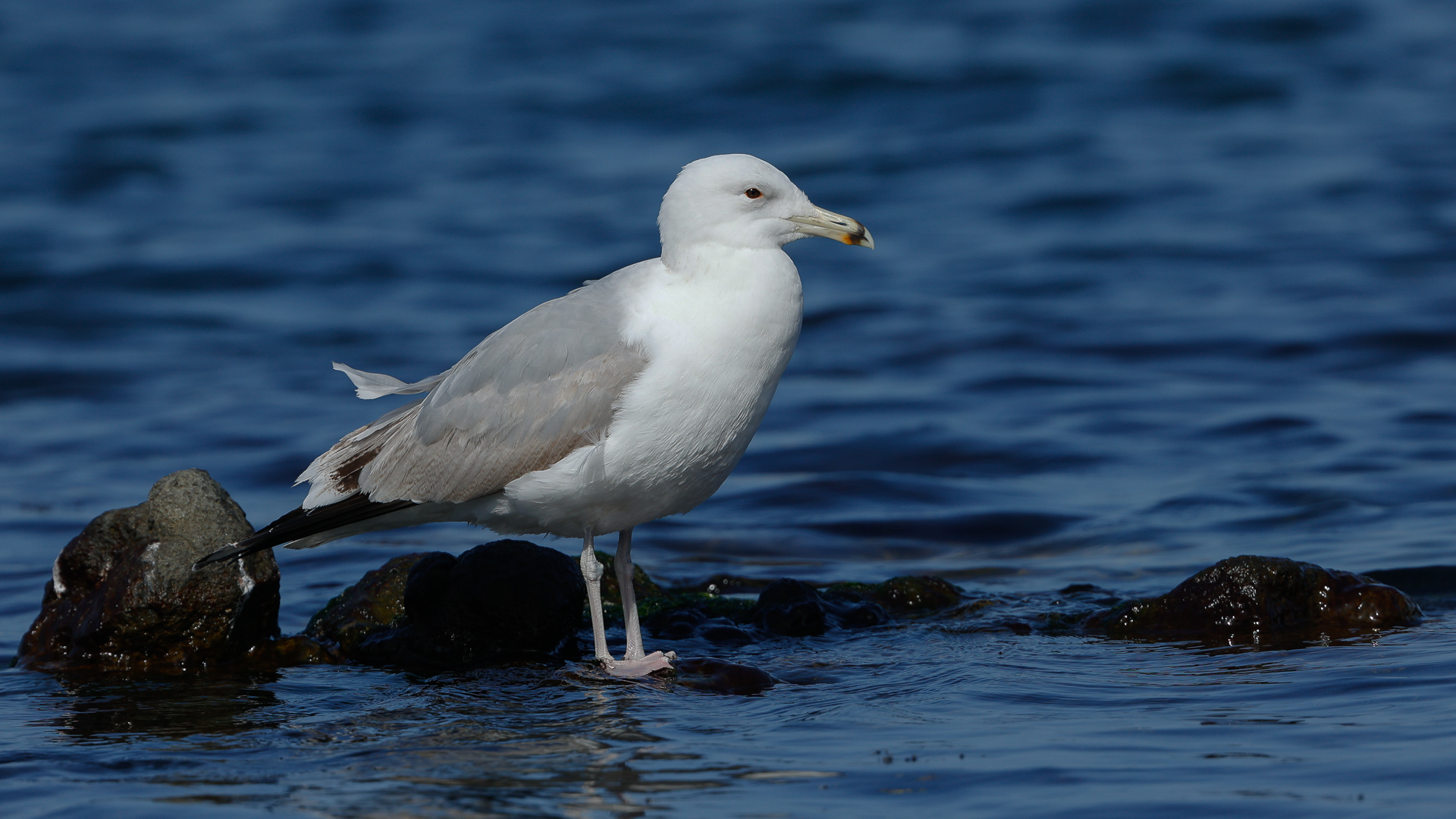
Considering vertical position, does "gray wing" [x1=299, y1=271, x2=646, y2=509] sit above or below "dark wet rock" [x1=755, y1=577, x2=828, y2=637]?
above

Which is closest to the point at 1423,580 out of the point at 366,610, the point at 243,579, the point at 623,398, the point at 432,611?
the point at 623,398

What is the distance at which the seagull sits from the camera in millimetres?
5801

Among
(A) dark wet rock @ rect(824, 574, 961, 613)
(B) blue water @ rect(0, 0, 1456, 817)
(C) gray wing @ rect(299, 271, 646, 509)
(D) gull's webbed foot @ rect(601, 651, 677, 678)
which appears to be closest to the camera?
(B) blue water @ rect(0, 0, 1456, 817)

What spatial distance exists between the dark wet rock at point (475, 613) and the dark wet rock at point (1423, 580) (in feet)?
12.0

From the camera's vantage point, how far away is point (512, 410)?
19.7 feet

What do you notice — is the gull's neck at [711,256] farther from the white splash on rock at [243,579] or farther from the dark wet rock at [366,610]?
the white splash on rock at [243,579]

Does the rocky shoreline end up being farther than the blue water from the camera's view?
Yes

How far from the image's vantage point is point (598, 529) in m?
6.25

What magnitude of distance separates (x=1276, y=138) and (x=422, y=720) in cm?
1706

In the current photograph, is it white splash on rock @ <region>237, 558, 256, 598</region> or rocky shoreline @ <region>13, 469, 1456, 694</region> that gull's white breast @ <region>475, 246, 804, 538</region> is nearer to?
rocky shoreline @ <region>13, 469, 1456, 694</region>

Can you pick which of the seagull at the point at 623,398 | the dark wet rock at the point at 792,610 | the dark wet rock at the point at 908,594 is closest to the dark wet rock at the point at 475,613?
the seagull at the point at 623,398

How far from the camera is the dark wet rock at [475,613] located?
6.47m

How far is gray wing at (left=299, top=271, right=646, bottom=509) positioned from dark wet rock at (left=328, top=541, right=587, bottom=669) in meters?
0.61

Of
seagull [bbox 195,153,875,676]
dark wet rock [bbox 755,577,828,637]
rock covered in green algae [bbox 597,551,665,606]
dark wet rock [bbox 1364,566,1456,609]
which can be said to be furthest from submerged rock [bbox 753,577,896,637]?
dark wet rock [bbox 1364,566,1456,609]
